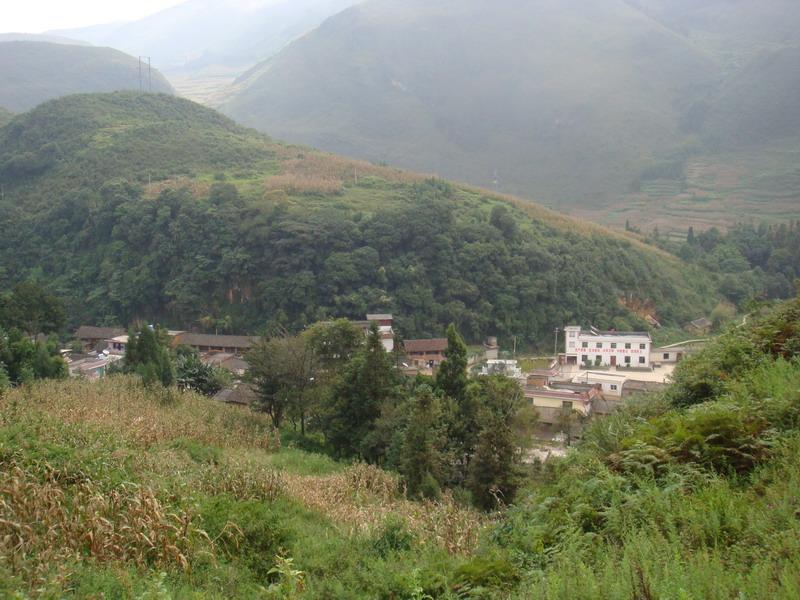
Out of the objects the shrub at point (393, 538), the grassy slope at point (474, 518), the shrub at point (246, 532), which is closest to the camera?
the grassy slope at point (474, 518)

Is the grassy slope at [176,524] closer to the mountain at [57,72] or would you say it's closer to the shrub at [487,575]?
the shrub at [487,575]

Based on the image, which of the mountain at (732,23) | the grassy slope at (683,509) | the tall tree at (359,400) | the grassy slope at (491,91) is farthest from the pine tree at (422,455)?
the mountain at (732,23)

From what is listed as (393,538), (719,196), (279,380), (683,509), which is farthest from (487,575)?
(719,196)

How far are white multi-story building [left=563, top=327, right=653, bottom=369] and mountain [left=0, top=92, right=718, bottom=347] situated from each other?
2927mm

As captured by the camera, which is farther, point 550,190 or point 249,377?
point 550,190

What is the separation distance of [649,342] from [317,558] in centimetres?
2968

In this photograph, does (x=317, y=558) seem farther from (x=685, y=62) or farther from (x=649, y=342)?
(x=685, y=62)

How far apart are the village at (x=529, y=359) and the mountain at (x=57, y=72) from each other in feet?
285

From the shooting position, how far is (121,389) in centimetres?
1262

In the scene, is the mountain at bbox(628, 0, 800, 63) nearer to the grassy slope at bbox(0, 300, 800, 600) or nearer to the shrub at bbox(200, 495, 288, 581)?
the grassy slope at bbox(0, 300, 800, 600)

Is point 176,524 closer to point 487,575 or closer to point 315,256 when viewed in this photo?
point 487,575

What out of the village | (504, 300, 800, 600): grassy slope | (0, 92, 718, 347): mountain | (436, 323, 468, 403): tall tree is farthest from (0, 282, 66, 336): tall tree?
(504, 300, 800, 600): grassy slope

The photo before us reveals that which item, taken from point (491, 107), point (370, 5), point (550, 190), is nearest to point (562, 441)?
point (550, 190)

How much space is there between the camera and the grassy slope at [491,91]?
101m
